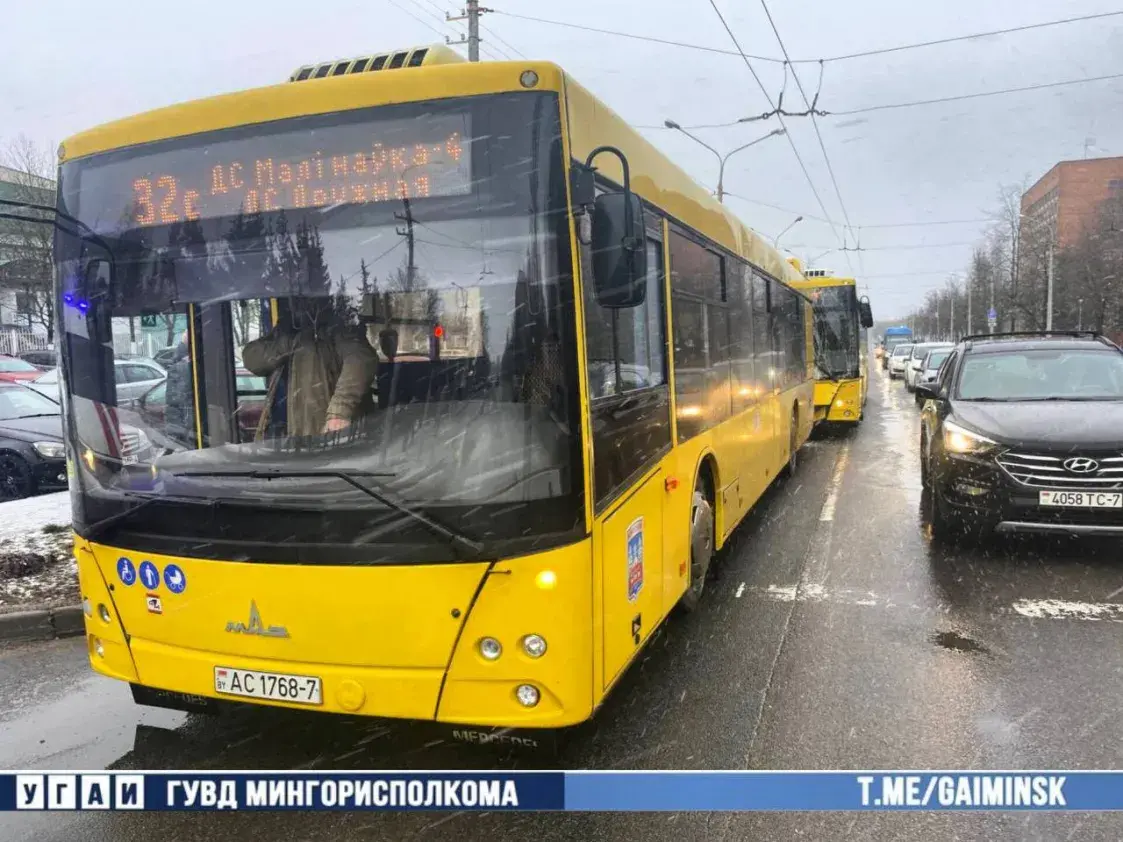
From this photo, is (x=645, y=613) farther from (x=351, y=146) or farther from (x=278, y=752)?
(x=351, y=146)

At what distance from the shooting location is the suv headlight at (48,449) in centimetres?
991

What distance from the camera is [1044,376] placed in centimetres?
733

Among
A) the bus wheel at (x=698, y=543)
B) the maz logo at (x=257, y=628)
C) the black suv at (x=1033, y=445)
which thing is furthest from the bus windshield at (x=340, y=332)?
the black suv at (x=1033, y=445)

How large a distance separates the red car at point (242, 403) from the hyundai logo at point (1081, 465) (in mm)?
5634

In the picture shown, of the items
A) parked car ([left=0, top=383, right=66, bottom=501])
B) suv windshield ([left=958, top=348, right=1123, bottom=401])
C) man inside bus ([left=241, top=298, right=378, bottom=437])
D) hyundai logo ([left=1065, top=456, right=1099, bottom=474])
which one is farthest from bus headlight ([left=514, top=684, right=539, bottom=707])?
parked car ([left=0, top=383, right=66, bottom=501])

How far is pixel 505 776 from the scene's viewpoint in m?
2.94

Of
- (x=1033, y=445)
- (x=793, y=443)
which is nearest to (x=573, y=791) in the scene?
(x=1033, y=445)

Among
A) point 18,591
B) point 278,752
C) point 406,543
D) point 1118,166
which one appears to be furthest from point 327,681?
point 1118,166

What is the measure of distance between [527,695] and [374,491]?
3.09 ft

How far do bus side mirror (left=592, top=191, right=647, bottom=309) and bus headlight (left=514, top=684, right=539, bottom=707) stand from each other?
1.47 m

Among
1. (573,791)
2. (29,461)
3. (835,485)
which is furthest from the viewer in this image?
(835,485)

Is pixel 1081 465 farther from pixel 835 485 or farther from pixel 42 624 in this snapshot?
pixel 42 624

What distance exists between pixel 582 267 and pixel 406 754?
7.61ft

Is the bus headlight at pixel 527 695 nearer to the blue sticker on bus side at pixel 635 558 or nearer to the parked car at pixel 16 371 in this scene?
the blue sticker on bus side at pixel 635 558
